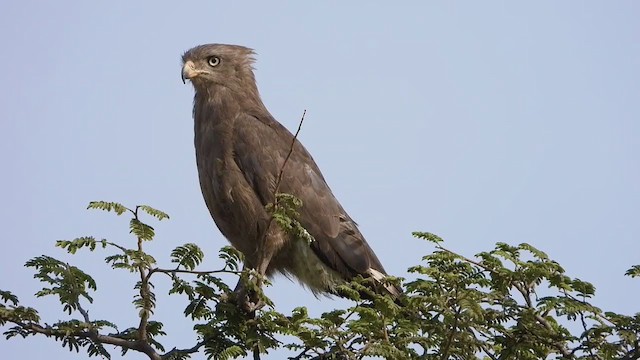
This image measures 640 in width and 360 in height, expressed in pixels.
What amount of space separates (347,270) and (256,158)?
1.19 meters

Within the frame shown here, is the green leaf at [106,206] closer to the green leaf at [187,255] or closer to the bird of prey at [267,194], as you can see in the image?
the green leaf at [187,255]

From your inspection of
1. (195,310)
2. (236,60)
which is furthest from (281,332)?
(236,60)

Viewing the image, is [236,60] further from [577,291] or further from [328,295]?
[577,291]

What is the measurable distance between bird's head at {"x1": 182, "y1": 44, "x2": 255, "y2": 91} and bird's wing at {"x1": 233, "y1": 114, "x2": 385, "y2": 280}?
2.27ft

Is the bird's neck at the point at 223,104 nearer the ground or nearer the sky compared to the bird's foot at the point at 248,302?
nearer the sky

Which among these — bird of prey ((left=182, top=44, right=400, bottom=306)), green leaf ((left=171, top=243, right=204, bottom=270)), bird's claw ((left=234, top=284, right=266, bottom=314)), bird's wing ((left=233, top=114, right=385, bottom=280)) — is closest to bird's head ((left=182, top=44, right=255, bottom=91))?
bird of prey ((left=182, top=44, right=400, bottom=306))

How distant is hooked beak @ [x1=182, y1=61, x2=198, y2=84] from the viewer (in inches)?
360

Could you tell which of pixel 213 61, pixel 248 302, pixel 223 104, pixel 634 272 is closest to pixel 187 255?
pixel 248 302

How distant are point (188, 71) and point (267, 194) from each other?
1714 mm

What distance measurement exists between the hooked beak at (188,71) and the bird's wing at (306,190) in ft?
2.71

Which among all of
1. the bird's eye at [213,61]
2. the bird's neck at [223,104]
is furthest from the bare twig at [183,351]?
the bird's eye at [213,61]

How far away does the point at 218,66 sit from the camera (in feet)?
30.8

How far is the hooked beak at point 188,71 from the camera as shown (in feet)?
30.0

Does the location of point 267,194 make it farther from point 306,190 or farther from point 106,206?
point 106,206
